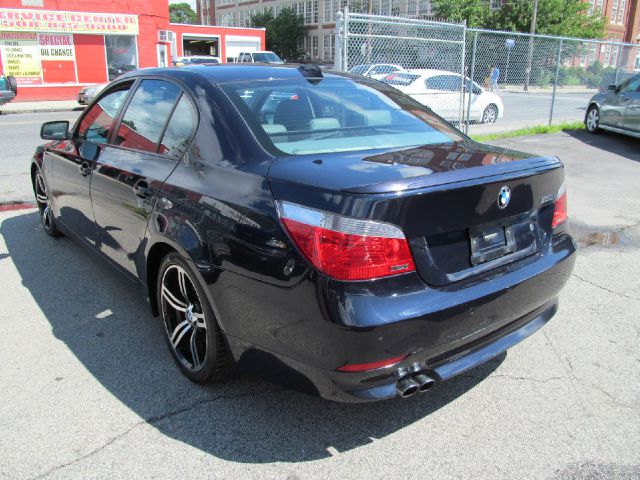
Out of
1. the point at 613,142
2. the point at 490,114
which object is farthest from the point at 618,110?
the point at 490,114

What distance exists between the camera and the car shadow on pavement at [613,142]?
10840mm

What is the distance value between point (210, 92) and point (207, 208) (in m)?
0.70

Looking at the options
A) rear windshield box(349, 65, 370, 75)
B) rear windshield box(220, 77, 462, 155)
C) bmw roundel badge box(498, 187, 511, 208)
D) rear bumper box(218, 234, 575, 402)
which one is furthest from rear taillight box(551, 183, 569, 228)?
rear windshield box(349, 65, 370, 75)

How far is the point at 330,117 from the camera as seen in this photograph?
124 inches

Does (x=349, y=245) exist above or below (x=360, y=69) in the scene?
below

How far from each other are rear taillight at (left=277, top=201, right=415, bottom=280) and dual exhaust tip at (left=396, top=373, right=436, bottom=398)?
1.56 feet

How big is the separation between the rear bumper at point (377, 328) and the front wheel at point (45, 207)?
11.6ft

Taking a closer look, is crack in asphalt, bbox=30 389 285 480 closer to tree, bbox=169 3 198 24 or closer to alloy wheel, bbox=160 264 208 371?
alloy wheel, bbox=160 264 208 371

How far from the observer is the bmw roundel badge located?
8.11 feet

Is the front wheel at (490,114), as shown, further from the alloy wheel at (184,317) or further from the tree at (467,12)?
the tree at (467,12)

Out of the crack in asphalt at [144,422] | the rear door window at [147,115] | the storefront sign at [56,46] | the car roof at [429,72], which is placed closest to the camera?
Result: the crack in asphalt at [144,422]

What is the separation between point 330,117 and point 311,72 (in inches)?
22.2

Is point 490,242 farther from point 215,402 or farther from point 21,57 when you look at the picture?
point 21,57

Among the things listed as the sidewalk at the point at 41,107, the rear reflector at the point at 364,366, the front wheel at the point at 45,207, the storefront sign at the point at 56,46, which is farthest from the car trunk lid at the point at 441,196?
the storefront sign at the point at 56,46
